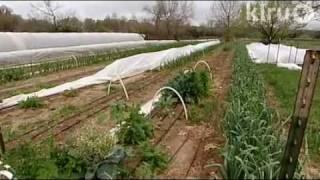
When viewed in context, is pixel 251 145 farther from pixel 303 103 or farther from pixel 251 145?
pixel 303 103

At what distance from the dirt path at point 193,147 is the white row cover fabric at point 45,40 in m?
9.89

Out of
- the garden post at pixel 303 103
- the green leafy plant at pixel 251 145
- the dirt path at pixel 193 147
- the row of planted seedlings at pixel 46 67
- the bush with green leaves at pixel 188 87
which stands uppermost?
the garden post at pixel 303 103

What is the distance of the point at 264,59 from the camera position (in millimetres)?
17766

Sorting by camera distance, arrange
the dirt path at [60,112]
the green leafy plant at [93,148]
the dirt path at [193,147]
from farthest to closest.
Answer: the dirt path at [60,112] < the dirt path at [193,147] < the green leafy plant at [93,148]

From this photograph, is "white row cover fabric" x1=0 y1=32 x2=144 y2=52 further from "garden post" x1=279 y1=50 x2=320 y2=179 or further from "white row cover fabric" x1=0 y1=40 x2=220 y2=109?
"garden post" x1=279 y1=50 x2=320 y2=179

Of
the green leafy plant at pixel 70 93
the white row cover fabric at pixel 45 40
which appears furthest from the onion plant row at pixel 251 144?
the white row cover fabric at pixel 45 40

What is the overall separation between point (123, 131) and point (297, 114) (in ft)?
6.72

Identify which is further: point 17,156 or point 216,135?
point 216,135

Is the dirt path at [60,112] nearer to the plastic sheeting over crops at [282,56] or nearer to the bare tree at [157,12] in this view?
the plastic sheeting over crops at [282,56]

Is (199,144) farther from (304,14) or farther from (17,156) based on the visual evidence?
(304,14)

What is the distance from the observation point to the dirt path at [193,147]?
3600 millimetres

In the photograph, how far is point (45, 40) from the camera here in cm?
1627

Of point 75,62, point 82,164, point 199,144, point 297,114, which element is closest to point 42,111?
point 199,144

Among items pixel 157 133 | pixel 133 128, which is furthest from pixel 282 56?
pixel 133 128
